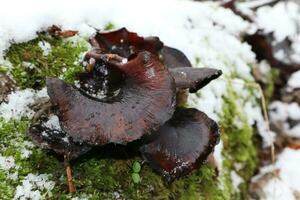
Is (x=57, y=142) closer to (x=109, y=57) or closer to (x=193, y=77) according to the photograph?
(x=109, y=57)

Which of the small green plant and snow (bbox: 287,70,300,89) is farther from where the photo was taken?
snow (bbox: 287,70,300,89)

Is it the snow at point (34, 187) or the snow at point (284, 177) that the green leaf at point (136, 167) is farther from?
the snow at point (284, 177)

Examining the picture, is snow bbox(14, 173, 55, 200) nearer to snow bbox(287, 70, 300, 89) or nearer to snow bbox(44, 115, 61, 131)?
snow bbox(44, 115, 61, 131)

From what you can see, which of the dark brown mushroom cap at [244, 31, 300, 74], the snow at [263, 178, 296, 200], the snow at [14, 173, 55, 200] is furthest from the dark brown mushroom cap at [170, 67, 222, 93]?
the dark brown mushroom cap at [244, 31, 300, 74]

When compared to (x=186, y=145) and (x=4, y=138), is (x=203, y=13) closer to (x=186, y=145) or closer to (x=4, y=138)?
(x=186, y=145)

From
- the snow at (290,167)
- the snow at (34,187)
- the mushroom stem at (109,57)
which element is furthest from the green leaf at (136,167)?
the snow at (290,167)
